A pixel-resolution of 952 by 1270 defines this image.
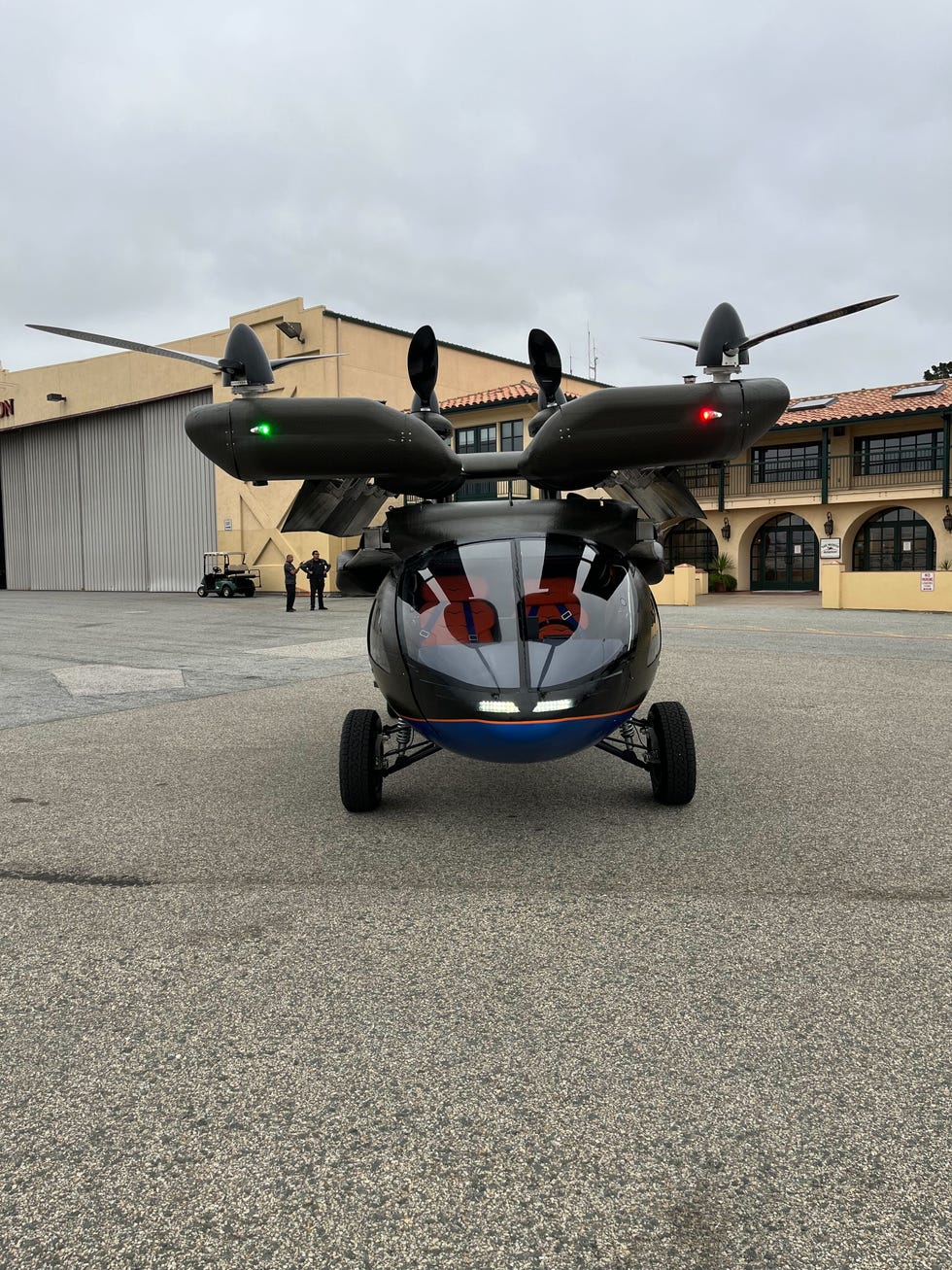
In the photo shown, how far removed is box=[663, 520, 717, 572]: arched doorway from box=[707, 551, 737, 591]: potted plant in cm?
81

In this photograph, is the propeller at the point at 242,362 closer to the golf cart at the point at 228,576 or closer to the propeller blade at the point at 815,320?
the propeller blade at the point at 815,320

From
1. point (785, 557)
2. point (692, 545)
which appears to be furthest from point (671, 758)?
point (692, 545)

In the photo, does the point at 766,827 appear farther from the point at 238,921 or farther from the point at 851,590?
the point at 851,590

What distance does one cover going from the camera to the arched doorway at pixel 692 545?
35.8 meters

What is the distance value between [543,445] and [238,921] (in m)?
2.92

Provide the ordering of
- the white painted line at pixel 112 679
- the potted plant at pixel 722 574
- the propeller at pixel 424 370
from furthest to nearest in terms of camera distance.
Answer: the potted plant at pixel 722 574, the white painted line at pixel 112 679, the propeller at pixel 424 370

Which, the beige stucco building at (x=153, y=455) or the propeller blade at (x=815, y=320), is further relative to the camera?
the beige stucco building at (x=153, y=455)

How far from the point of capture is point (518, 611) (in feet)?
14.5

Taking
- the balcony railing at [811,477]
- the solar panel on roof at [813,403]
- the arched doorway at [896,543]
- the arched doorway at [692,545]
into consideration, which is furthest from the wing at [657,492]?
the solar panel on roof at [813,403]

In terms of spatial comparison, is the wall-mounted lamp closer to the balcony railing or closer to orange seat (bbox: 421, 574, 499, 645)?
the balcony railing

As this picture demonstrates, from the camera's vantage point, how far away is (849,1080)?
2.34 m

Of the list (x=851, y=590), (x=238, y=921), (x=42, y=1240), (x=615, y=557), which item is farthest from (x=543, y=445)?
(x=851, y=590)

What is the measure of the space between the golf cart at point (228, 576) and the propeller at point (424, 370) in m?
27.2

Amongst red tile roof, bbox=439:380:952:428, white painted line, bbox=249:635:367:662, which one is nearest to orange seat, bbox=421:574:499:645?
white painted line, bbox=249:635:367:662
